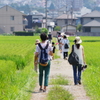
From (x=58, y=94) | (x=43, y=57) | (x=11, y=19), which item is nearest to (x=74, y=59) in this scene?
(x=43, y=57)

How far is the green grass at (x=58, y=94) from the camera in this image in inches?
364

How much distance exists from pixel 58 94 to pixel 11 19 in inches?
3520

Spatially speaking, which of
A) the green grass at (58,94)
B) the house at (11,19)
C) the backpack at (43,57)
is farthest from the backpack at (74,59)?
the house at (11,19)

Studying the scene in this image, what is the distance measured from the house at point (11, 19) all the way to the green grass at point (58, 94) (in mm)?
87829

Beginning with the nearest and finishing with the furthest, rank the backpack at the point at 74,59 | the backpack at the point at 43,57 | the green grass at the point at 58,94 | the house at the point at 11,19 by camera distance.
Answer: the green grass at the point at 58,94 < the backpack at the point at 43,57 < the backpack at the point at 74,59 < the house at the point at 11,19

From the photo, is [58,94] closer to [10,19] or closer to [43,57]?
[43,57]

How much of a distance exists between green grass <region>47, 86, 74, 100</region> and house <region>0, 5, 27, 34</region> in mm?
87829

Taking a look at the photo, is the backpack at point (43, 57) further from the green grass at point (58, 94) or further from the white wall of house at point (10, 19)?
the white wall of house at point (10, 19)

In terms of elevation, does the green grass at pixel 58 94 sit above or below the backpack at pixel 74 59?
below

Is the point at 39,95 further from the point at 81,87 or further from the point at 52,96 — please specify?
the point at 81,87

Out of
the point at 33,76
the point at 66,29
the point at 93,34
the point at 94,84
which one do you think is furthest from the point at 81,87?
the point at 66,29

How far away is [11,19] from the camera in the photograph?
322ft

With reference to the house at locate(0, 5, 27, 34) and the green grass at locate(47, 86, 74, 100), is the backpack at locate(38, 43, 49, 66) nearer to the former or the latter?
the green grass at locate(47, 86, 74, 100)

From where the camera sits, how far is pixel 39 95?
976 cm
